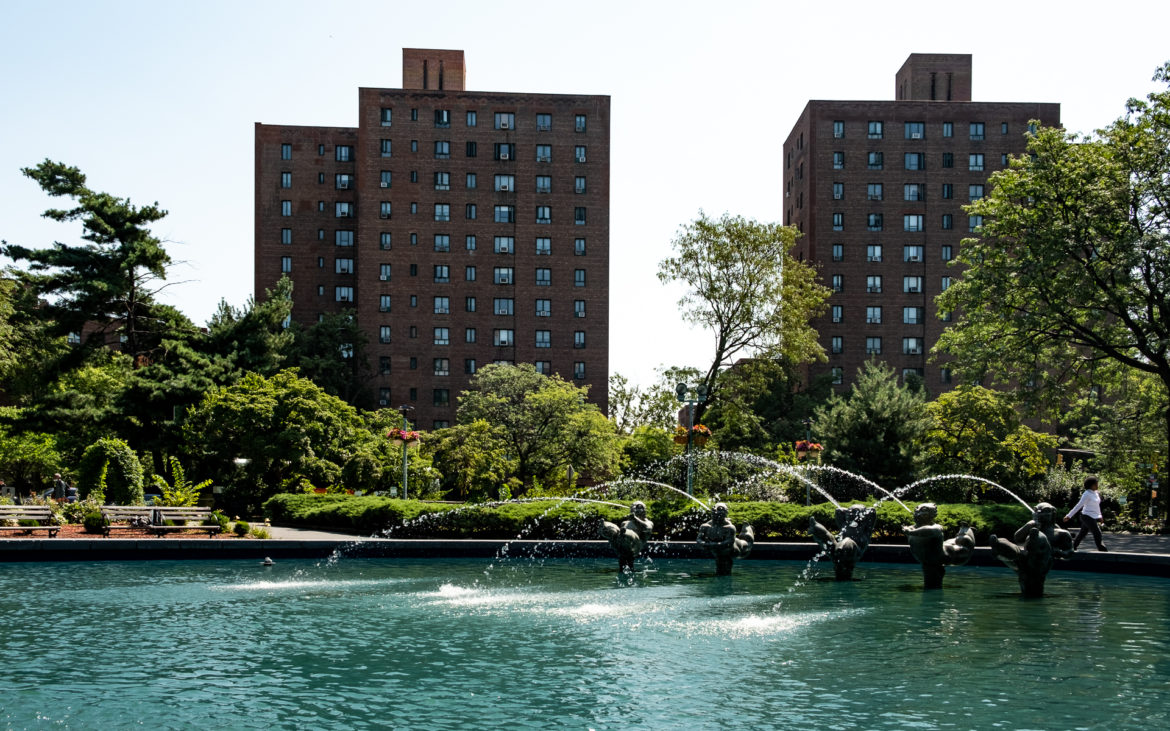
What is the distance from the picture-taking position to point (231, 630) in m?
15.8

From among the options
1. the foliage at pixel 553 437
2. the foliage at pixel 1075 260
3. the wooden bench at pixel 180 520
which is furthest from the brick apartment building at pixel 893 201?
the wooden bench at pixel 180 520

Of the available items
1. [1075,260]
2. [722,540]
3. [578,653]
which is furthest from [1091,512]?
[578,653]

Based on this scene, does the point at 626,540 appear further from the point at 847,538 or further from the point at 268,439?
the point at 268,439

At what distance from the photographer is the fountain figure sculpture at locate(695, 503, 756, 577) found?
2247 centimetres

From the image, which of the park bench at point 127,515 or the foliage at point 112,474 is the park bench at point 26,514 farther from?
the foliage at point 112,474

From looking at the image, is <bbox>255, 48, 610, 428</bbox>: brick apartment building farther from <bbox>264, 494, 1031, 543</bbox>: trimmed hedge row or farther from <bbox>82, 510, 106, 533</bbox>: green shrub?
<bbox>82, 510, 106, 533</bbox>: green shrub

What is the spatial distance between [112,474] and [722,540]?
21.4 metres

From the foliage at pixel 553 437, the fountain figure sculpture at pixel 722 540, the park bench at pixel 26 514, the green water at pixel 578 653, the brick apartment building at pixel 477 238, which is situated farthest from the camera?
the brick apartment building at pixel 477 238

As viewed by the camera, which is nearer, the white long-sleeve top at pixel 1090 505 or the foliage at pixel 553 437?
the white long-sleeve top at pixel 1090 505

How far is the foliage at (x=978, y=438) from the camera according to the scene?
144 feet

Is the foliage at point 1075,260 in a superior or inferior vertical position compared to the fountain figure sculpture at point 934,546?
superior

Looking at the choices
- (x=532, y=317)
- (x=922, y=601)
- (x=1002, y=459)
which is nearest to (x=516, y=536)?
(x=922, y=601)

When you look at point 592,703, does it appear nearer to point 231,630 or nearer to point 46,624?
point 231,630

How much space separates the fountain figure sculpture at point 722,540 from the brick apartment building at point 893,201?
6293 cm
